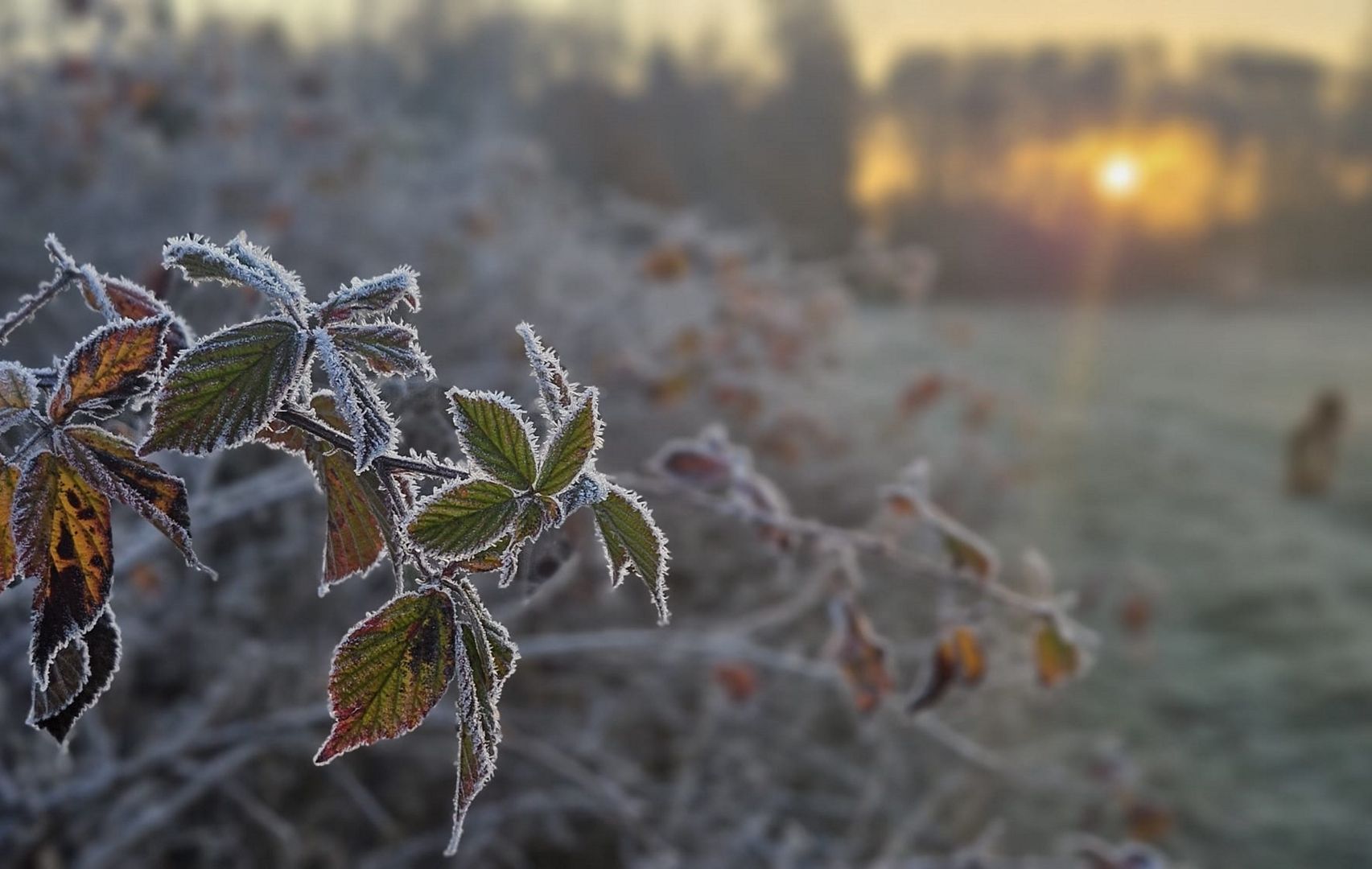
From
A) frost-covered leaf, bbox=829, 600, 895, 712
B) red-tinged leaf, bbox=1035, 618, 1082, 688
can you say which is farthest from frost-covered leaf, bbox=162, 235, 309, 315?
red-tinged leaf, bbox=1035, 618, 1082, 688

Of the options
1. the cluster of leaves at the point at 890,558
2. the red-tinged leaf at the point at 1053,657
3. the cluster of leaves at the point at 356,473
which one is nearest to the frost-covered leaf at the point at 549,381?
the cluster of leaves at the point at 356,473

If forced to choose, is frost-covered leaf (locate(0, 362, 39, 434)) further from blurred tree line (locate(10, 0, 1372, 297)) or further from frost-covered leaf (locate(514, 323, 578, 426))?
blurred tree line (locate(10, 0, 1372, 297))

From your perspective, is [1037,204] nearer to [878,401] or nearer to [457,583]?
[878,401]

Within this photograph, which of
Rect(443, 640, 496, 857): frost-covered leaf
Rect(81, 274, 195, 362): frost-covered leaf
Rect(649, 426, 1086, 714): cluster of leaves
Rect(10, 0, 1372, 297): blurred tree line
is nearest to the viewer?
Rect(443, 640, 496, 857): frost-covered leaf

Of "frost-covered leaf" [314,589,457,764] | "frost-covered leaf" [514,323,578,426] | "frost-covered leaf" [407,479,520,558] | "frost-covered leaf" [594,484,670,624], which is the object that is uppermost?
"frost-covered leaf" [514,323,578,426]

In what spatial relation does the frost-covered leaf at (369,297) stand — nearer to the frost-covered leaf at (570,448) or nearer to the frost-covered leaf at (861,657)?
the frost-covered leaf at (570,448)

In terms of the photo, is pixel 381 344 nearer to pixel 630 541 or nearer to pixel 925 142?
pixel 630 541

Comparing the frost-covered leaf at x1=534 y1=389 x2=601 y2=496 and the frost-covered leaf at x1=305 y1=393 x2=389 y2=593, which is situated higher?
the frost-covered leaf at x1=534 y1=389 x2=601 y2=496

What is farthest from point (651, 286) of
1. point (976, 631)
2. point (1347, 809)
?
point (976, 631)
